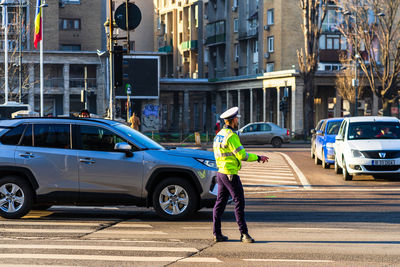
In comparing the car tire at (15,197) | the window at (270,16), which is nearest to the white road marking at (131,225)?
the car tire at (15,197)

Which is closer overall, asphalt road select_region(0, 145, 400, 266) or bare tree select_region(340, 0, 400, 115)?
asphalt road select_region(0, 145, 400, 266)

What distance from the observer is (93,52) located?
241 ft

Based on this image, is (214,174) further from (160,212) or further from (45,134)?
(45,134)

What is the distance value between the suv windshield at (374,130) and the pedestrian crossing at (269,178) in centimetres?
205

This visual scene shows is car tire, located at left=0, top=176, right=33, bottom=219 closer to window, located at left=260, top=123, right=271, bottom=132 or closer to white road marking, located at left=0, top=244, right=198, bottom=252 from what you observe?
white road marking, located at left=0, top=244, right=198, bottom=252

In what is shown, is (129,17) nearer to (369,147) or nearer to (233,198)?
(369,147)

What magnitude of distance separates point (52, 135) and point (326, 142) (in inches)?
585

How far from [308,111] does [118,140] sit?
49.0m

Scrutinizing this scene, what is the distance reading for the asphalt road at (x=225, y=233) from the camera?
9.36m

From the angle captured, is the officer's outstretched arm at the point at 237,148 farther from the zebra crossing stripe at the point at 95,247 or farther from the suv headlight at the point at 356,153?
the suv headlight at the point at 356,153

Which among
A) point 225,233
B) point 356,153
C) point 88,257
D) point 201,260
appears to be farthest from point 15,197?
point 356,153

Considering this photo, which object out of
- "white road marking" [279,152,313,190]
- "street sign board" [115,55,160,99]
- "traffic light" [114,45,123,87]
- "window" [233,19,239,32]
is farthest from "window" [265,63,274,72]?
"traffic light" [114,45,123,87]

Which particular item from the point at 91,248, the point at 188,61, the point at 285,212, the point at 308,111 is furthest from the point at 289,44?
the point at 91,248

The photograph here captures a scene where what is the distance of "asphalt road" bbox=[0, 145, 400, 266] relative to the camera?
936 centimetres
